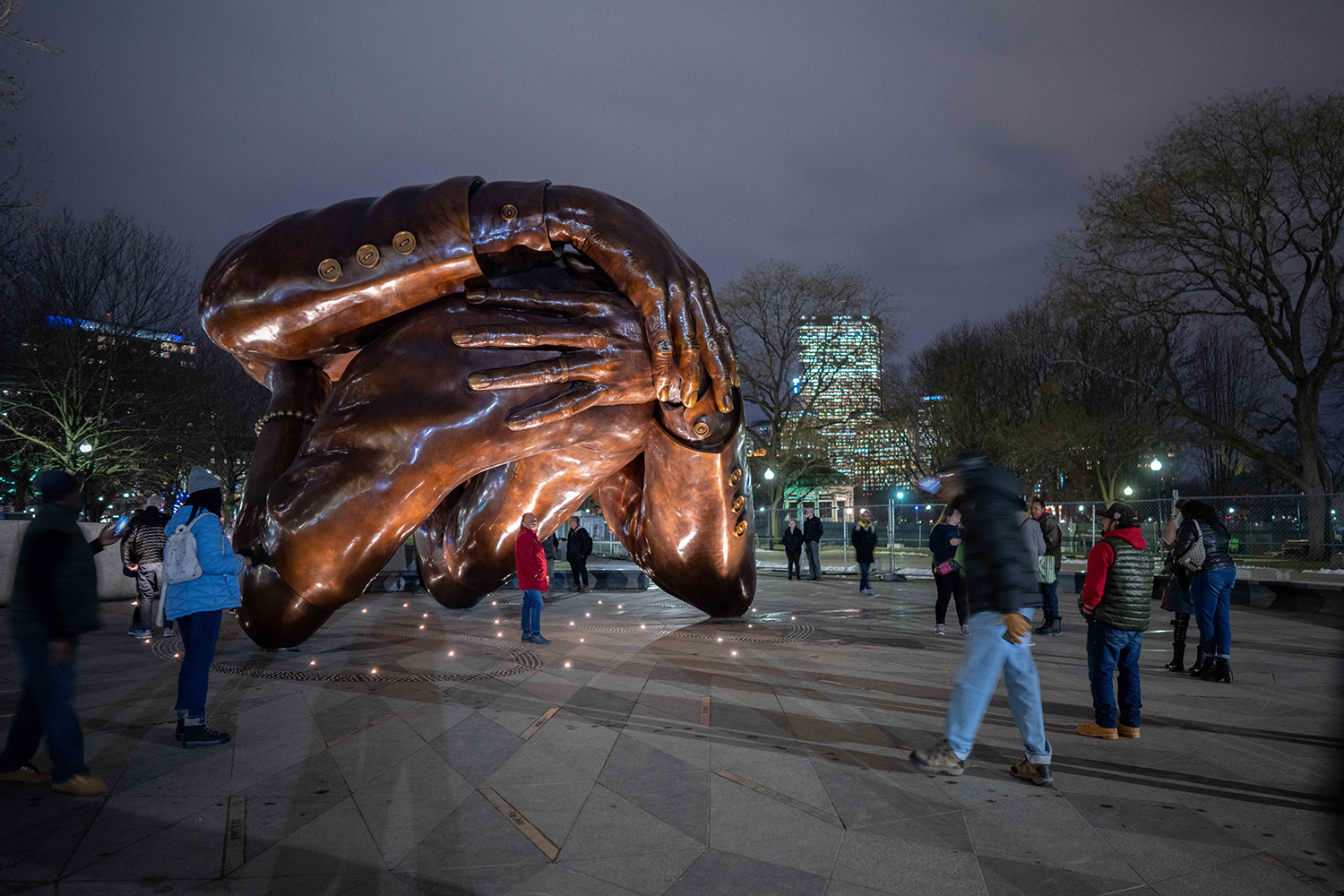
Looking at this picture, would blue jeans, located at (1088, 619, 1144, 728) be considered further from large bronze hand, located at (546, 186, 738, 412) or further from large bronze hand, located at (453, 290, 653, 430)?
large bronze hand, located at (453, 290, 653, 430)

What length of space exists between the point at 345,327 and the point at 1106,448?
108ft

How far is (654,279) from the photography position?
5254 mm

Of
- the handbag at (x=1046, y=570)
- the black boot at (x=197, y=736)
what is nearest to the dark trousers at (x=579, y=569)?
the handbag at (x=1046, y=570)

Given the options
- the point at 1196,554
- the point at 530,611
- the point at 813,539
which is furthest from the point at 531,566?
the point at 813,539

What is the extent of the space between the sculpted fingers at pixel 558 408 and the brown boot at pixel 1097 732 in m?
3.92

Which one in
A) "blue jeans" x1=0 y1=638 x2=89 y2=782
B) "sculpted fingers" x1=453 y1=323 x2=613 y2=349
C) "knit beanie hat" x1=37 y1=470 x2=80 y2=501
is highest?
"sculpted fingers" x1=453 y1=323 x2=613 y2=349

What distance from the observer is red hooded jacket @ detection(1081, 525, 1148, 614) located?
5781mm

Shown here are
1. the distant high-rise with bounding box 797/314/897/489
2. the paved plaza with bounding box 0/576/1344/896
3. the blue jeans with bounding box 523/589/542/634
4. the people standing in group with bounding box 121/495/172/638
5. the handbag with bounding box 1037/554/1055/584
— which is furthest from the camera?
the distant high-rise with bounding box 797/314/897/489

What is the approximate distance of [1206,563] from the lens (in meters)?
7.87

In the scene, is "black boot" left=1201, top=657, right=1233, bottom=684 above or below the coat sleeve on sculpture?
below

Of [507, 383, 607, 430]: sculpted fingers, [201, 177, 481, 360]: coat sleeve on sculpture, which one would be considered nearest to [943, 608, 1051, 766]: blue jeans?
[507, 383, 607, 430]: sculpted fingers

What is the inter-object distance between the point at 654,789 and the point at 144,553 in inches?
320

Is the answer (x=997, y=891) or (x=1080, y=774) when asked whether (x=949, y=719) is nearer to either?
(x=1080, y=774)

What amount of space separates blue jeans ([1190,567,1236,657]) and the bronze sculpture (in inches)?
210
